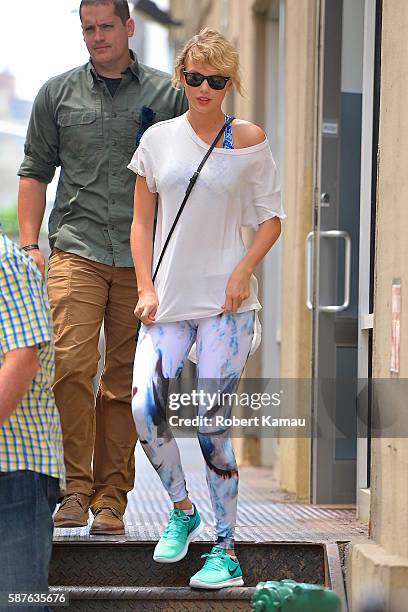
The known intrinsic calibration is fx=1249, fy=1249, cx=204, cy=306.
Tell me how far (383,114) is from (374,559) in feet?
5.71

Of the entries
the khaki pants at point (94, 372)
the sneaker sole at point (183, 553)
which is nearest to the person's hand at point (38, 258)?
the khaki pants at point (94, 372)

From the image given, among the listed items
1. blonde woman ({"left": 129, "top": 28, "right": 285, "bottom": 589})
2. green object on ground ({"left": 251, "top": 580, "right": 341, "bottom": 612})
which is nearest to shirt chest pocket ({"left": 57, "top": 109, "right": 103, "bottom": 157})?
A: blonde woman ({"left": 129, "top": 28, "right": 285, "bottom": 589})

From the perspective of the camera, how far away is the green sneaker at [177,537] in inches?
179

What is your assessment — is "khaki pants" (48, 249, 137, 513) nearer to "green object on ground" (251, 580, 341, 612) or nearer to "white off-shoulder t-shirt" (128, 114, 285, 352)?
"white off-shoulder t-shirt" (128, 114, 285, 352)

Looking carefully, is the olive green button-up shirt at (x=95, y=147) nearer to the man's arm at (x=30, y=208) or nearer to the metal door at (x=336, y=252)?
the man's arm at (x=30, y=208)

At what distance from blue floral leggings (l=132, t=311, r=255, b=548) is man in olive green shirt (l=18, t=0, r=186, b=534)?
588 millimetres

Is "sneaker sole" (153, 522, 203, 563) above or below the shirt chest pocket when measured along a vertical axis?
below

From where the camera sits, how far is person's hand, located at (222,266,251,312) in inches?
177

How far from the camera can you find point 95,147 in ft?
17.2

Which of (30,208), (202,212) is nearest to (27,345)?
(202,212)

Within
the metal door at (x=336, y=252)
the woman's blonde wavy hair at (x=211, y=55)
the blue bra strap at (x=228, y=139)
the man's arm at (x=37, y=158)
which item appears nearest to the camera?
the woman's blonde wavy hair at (x=211, y=55)

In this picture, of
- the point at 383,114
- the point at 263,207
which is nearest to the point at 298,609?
the point at 263,207

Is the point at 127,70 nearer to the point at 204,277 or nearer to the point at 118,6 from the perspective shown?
the point at 118,6

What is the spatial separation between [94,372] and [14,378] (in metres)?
1.60
